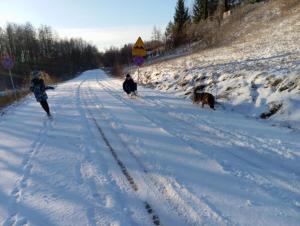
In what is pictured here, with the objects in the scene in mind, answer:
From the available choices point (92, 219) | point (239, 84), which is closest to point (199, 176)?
point (92, 219)

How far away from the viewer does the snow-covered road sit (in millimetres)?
4082

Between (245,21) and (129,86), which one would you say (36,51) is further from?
(129,86)

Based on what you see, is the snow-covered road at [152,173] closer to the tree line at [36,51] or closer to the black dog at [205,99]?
the black dog at [205,99]

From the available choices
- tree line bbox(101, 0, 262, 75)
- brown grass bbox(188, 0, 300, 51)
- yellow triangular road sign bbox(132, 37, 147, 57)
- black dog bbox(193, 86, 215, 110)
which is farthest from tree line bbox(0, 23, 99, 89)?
black dog bbox(193, 86, 215, 110)

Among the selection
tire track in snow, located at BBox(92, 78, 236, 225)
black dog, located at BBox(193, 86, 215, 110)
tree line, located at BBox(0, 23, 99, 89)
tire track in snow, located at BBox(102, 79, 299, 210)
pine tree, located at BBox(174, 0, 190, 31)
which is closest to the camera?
tire track in snow, located at BBox(92, 78, 236, 225)

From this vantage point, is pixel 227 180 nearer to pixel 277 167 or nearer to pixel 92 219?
pixel 277 167

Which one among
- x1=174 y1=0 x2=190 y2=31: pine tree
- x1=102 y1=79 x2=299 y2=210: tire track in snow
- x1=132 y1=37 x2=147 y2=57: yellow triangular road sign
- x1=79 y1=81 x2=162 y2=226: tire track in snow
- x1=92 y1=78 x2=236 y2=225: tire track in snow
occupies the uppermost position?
x1=174 y1=0 x2=190 y2=31: pine tree

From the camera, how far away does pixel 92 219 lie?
13.2 ft

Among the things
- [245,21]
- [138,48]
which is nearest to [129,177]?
[138,48]

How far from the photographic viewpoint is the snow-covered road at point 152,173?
4.08 metres

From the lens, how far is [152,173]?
5430 millimetres

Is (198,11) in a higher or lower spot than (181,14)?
higher

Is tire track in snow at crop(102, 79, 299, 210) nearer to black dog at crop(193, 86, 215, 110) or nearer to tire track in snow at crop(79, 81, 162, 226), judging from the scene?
tire track in snow at crop(79, 81, 162, 226)

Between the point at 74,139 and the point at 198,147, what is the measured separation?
3.32 meters
